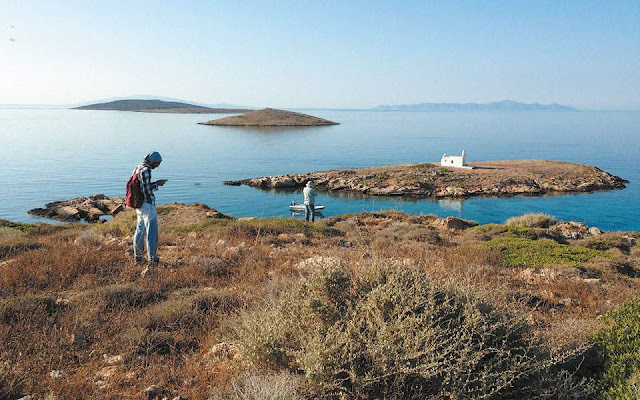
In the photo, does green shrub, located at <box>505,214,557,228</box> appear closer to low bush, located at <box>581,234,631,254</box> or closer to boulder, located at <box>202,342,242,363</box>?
low bush, located at <box>581,234,631,254</box>

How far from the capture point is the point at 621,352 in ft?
13.8

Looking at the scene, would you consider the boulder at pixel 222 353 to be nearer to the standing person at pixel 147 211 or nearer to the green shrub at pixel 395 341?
the green shrub at pixel 395 341

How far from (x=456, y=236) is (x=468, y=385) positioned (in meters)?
12.1

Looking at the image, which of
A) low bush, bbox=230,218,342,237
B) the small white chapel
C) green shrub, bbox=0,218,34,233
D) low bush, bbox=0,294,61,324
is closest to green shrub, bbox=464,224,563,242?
low bush, bbox=230,218,342,237

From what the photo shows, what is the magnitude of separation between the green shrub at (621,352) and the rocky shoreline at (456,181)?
1532 inches

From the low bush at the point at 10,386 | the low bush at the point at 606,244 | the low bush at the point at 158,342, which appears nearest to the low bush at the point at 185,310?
the low bush at the point at 158,342

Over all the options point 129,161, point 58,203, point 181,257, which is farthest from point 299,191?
point 181,257

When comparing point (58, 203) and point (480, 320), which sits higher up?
point (480, 320)

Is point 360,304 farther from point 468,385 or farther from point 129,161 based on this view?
point 129,161

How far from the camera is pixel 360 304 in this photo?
405 centimetres

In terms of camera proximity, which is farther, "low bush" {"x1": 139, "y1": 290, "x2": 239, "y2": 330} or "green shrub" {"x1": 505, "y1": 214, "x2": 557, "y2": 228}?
"green shrub" {"x1": 505, "y1": 214, "x2": 557, "y2": 228}

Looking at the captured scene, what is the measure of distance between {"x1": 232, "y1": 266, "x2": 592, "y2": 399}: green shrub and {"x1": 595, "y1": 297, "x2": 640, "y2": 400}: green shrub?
2.03 feet

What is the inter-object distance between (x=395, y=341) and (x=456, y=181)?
45.3 meters

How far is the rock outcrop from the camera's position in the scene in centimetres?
3016
